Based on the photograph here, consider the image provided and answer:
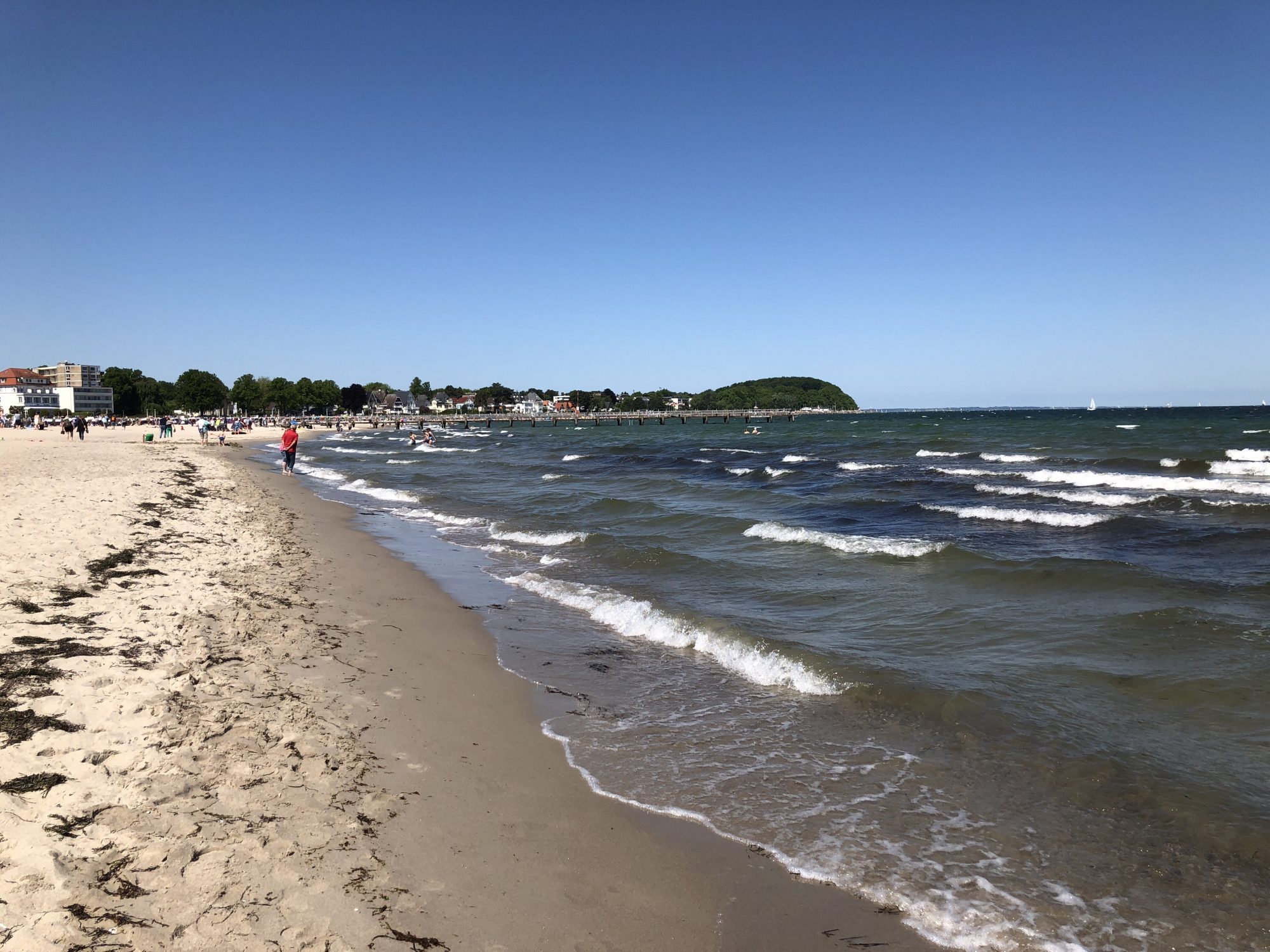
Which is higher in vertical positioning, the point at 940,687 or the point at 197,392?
the point at 197,392

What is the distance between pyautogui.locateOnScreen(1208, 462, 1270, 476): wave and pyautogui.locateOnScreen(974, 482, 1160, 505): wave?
30.7 ft

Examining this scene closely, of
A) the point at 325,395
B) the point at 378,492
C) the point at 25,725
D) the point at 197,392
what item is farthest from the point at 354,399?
the point at 25,725

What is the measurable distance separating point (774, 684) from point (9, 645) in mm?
7244

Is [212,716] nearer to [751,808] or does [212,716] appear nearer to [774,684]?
[751,808]

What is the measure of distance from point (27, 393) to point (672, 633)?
188167mm

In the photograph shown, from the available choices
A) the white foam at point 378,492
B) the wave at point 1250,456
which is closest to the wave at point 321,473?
the white foam at point 378,492

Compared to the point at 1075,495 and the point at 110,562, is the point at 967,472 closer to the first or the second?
the point at 1075,495

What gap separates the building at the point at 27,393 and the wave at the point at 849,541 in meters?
157

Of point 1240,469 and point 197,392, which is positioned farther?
point 197,392

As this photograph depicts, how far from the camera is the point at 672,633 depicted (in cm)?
938

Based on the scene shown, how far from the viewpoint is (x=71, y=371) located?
622 feet

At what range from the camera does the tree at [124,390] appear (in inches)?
5472

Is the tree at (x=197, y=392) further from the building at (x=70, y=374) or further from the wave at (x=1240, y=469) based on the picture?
the wave at (x=1240, y=469)

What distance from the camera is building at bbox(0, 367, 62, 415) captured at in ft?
458
